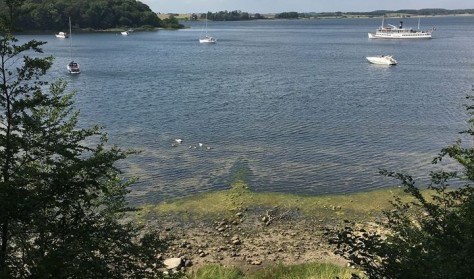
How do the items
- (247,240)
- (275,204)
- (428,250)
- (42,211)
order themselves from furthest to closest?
1. (275,204)
2. (247,240)
3. (428,250)
4. (42,211)

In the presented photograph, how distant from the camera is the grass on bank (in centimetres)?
1684

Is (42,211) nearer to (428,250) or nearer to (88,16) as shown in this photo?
(428,250)

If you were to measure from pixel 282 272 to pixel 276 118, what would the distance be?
85.2ft

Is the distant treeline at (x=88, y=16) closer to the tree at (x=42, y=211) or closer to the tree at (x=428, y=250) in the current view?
the tree at (x=42, y=211)

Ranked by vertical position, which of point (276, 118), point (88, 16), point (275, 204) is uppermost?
point (88, 16)

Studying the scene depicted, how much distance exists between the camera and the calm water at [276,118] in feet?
94.7

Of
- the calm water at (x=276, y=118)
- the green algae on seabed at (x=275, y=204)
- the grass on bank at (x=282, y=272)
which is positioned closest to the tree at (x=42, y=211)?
the grass on bank at (x=282, y=272)

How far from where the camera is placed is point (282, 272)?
58.2ft

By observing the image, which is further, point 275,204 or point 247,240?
point 275,204

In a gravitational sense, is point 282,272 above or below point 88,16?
below

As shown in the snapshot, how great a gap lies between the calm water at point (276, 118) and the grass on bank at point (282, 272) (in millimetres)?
8268

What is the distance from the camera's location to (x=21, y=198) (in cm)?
819

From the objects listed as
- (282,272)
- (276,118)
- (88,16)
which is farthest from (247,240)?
(88,16)

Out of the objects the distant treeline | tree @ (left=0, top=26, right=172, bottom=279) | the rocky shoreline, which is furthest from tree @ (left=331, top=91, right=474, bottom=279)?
the distant treeline
